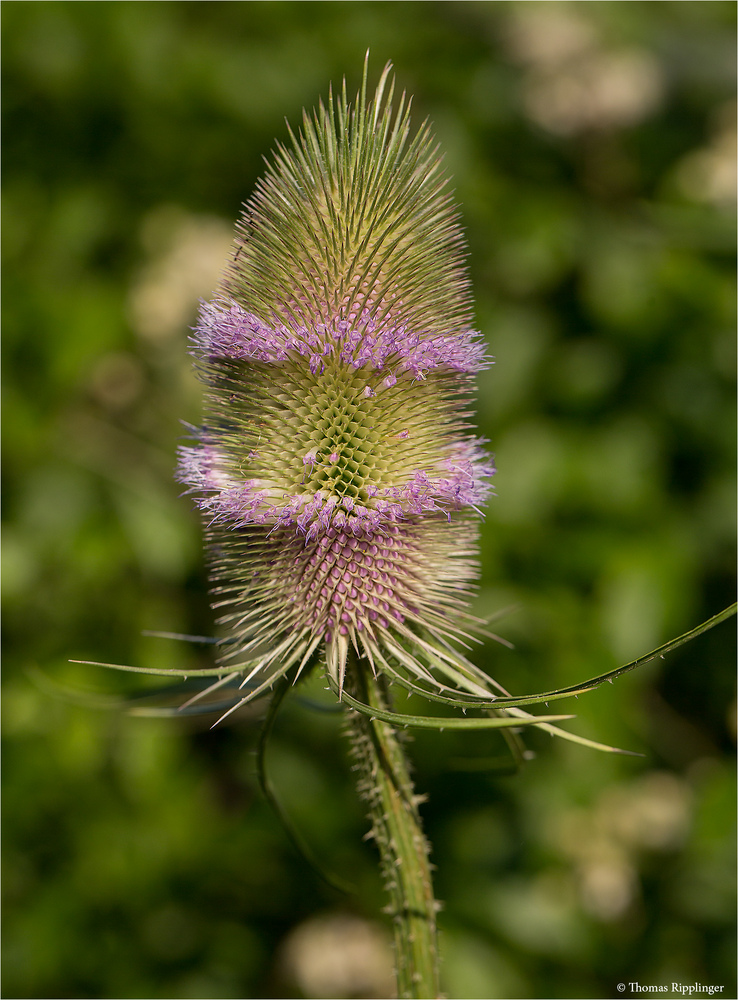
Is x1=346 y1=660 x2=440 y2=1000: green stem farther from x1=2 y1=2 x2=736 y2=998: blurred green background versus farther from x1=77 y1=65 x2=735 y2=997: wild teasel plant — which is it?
x1=2 y1=2 x2=736 y2=998: blurred green background
